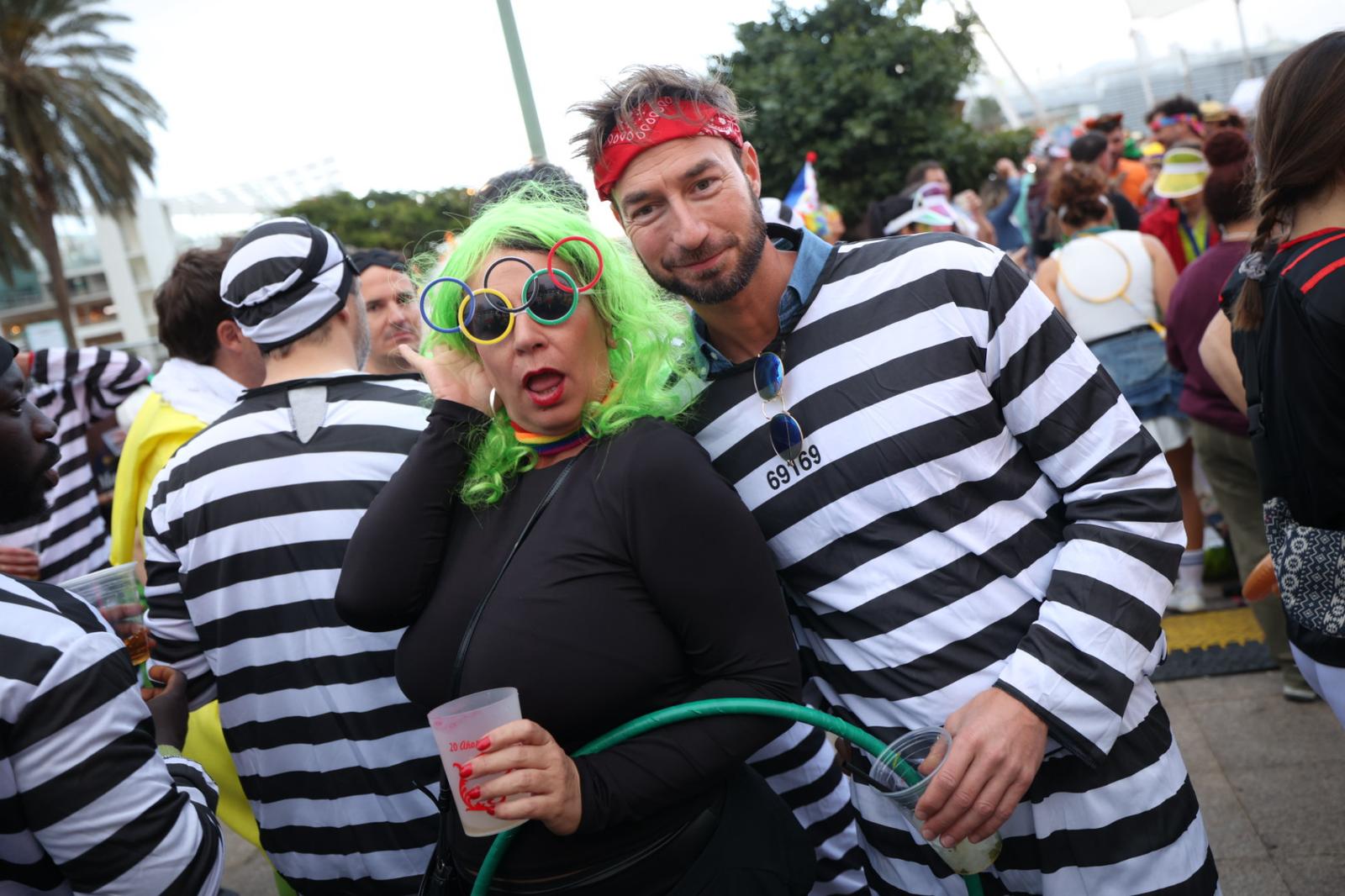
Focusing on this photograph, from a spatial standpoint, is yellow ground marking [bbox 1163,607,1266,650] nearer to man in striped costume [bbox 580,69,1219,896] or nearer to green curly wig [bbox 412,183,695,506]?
man in striped costume [bbox 580,69,1219,896]

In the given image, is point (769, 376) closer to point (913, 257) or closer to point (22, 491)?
point (913, 257)

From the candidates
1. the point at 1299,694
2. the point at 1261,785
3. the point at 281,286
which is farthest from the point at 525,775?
the point at 1299,694

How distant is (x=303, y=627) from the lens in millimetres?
2486

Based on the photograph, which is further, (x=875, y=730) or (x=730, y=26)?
(x=730, y=26)

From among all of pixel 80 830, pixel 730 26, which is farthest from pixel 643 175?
pixel 730 26

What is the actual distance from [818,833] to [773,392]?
1199mm

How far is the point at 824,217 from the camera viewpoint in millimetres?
9328

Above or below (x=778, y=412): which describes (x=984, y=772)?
below

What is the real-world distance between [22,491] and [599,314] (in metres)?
1.22

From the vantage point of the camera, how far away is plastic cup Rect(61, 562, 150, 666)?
2.44 m

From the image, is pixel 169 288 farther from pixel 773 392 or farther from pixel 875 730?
pixel 875 730

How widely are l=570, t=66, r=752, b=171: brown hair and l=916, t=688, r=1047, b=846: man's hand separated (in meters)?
1.23

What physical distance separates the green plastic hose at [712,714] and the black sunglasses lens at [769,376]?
587 millimetres

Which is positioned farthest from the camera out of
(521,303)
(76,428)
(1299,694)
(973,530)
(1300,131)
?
(76,428)
